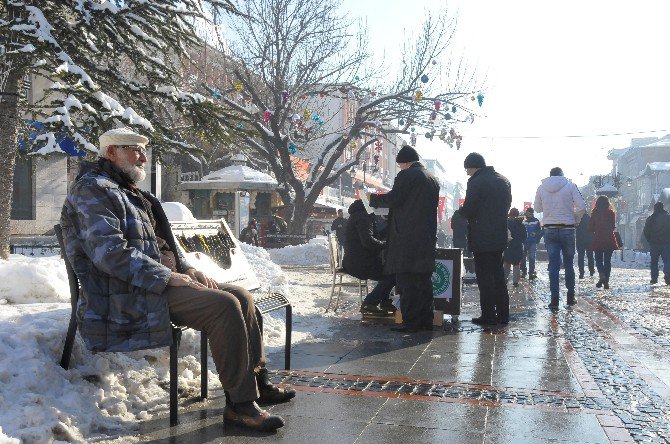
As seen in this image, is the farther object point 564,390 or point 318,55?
point 318,55

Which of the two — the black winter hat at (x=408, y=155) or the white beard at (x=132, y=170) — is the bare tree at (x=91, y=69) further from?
the white beard at (x=132, y=170)

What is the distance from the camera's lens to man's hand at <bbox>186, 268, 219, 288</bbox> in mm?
4168

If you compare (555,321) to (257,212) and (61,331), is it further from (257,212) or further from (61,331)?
(257,212)

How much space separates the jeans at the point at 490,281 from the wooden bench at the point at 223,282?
129 inches

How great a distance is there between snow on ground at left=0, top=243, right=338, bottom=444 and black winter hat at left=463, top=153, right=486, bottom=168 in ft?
14.1

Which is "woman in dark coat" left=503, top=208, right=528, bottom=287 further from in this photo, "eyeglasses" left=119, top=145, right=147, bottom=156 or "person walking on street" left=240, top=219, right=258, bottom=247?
"person walking on street" left=240, top=219, right=258, bottom=247

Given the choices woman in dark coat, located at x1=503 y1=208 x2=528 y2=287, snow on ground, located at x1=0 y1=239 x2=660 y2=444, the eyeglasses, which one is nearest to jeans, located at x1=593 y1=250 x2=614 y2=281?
woman in dark coat, located at x1=503 y1=208 x2=528 y2=287

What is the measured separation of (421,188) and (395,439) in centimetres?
390

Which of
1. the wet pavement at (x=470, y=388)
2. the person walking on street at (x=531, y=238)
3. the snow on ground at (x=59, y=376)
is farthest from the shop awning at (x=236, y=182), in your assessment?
the snow on ground at (x=59, y=376)

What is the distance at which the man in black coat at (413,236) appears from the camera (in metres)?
7.28

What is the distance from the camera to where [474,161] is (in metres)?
8.37

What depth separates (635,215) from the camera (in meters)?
69.6

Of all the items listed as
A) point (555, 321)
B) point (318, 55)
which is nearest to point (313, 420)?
point (555, 321)

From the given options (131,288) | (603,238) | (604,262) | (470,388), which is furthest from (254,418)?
(603,238)
